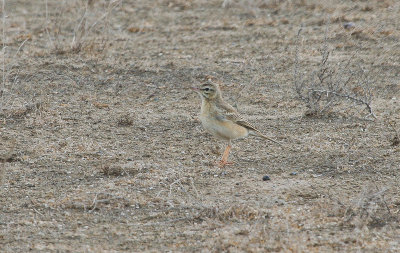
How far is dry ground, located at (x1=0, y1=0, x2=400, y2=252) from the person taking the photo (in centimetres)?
557

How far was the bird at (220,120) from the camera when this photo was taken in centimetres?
717

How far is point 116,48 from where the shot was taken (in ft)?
35.9

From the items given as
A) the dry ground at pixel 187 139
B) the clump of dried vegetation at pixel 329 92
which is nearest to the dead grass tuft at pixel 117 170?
the dry ground at pixel 187 139

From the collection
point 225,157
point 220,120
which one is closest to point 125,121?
point 220,120

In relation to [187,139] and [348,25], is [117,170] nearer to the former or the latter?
[187,139]

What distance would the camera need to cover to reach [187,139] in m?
7.82

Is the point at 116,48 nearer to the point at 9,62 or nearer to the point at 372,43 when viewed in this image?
the point at 9,62

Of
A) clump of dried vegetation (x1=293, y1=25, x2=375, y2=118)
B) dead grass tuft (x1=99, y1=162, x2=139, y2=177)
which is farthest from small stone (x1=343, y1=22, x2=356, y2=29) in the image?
dead grass tuft (x1=99, y1=162, x2=139, y2=177)

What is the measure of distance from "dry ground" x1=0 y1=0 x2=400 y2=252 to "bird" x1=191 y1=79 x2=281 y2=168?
258 mm

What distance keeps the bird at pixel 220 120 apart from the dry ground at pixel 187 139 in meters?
0.26

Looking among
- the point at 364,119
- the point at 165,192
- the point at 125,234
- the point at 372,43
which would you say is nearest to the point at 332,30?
the point at 372,43

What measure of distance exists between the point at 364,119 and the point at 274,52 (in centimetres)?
274

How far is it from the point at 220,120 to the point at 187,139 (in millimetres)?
739

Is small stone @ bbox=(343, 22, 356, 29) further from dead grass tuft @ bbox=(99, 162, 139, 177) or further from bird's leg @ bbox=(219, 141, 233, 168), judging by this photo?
dead grass tuft @ bbox=(99, 162, 139, 177)
